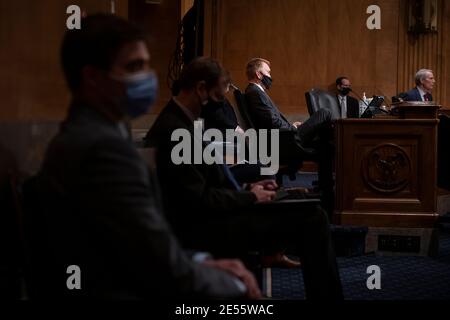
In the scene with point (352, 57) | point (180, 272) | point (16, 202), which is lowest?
point (180, 272)

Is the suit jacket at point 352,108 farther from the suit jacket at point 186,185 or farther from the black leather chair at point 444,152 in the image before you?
the suit jacket at point 186,185

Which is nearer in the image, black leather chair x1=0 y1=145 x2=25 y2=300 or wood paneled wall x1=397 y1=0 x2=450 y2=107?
black leather chair x1=0 y1=145 x2=25 y2=300

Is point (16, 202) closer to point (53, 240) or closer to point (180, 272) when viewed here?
point (53, 240)

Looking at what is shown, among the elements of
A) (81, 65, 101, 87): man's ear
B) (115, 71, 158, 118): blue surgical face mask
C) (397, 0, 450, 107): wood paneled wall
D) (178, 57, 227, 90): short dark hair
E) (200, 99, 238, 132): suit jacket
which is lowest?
(200, 99, 238, 132): suit jacket

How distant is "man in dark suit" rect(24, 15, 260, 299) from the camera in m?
1.40

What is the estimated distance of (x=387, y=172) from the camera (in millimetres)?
4562

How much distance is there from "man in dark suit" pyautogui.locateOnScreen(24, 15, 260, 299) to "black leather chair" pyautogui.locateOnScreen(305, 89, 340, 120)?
494 centimetres

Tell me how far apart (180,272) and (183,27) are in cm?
664

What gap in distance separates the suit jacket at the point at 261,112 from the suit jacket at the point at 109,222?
13.6 feet

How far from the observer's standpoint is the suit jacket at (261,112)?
563 centimetres

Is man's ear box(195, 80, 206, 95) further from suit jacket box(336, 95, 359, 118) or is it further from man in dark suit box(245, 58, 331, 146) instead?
suit jacket box(336, 95, 359, 118)

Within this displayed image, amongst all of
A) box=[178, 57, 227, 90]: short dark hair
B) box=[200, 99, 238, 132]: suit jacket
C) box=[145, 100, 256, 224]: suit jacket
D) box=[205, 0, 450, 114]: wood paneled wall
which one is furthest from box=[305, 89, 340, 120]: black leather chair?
box=[145, 100, 256, 224]: suit jacket
